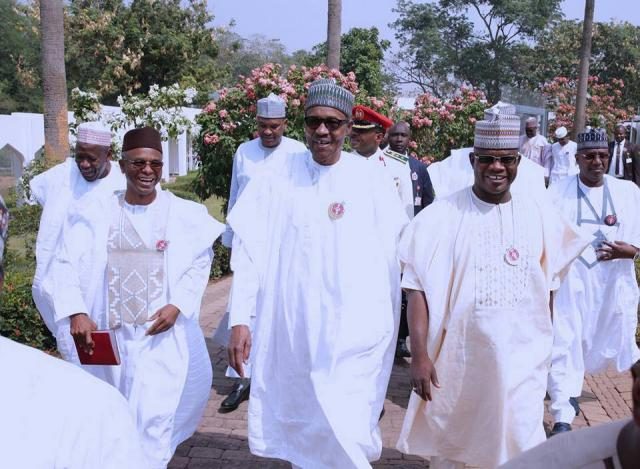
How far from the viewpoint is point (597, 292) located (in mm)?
5980

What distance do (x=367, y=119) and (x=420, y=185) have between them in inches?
36.8

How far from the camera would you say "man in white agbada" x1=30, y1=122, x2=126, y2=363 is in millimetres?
5617

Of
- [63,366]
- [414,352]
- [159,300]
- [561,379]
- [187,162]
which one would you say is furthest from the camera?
Result: [187,162]

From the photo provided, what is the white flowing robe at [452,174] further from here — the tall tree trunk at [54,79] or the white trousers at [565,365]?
the tall tree trunk at [54,79]

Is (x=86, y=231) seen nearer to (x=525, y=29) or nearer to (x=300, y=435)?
(x=300, y=435)

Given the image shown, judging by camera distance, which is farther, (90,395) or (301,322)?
(301,322)

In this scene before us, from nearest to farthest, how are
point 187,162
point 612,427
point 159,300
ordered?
point 612,427 → point 159,300 → point 187,162

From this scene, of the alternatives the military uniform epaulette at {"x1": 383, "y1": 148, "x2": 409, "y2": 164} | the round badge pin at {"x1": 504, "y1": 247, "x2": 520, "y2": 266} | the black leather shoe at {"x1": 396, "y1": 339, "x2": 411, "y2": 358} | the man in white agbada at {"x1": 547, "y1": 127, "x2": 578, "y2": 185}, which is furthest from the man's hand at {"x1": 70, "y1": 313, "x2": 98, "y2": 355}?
the man in white agbada at {"x1": 547, "y1": 127, "x2": 578, "y2": 185}

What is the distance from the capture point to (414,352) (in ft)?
13.4

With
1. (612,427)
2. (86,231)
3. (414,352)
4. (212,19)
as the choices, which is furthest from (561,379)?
(212,19)

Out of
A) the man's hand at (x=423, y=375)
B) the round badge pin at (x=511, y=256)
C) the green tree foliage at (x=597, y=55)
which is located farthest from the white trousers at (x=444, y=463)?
the green tree foliage at (x=597, y=55)

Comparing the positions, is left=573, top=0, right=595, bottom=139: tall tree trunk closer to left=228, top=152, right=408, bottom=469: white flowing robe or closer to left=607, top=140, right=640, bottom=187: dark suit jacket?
left=607, top=140, right=640, bottom=187: dark suit jacket

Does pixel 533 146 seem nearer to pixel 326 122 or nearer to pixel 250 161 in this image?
pixel 250 161

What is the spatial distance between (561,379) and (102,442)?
14.7ft
